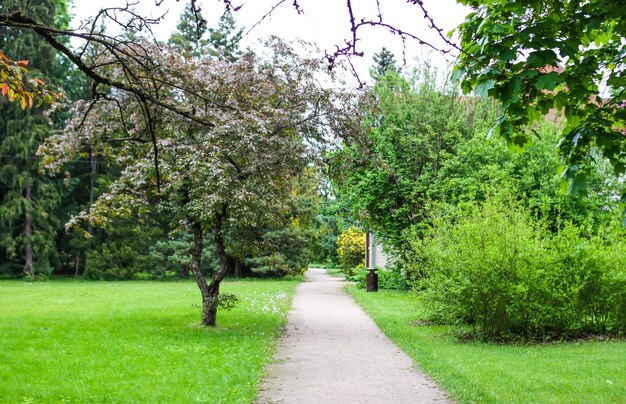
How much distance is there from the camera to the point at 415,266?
39.8ft

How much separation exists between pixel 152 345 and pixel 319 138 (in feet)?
17.3

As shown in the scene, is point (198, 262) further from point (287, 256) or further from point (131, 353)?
point (287, 256)

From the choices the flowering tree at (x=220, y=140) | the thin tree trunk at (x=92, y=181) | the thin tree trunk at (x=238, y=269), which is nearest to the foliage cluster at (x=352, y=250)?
the thin tree trunk at (x=238, y=269)

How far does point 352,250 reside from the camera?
3319cm

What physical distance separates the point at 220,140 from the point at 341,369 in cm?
477

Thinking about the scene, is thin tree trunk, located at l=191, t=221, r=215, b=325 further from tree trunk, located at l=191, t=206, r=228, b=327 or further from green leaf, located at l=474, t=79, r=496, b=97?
green leaf, located at l=474, t=79, r=496, b=97

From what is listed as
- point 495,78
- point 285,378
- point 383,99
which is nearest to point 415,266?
point 285,378

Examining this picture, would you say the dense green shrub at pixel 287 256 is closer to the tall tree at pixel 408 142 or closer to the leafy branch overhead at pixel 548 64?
the tall tree at pixel 408 142

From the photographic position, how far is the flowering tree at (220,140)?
10.6 metres

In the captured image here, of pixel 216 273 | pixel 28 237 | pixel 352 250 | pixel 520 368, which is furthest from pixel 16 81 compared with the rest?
pixel 28 237

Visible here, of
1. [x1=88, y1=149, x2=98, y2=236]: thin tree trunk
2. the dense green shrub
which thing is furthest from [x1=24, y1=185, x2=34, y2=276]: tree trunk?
the dense green shrub

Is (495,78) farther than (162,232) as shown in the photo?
No

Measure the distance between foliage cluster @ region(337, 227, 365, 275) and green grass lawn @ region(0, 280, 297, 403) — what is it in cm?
Result: 1638

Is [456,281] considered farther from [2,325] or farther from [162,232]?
[162,232]
